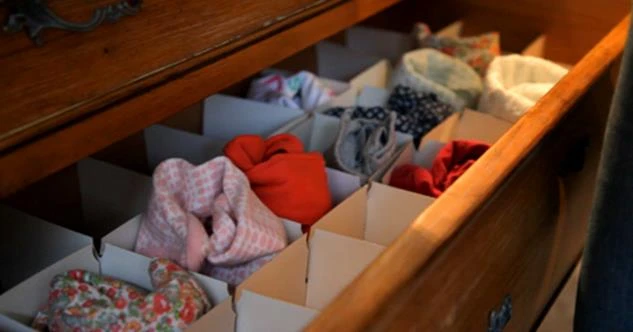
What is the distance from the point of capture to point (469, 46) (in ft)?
4.84

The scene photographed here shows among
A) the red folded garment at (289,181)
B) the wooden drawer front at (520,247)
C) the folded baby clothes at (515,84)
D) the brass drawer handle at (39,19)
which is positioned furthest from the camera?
the folded baby clothes at (515,84)

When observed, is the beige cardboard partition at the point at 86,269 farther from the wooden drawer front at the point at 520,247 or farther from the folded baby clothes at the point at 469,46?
the folded baby clothes at the point at 469,46

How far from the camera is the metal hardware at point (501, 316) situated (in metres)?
0.88

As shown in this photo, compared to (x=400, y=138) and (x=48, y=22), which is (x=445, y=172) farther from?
(x=48, y=22)

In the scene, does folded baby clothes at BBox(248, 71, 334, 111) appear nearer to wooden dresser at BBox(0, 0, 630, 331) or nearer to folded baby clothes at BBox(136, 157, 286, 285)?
wooden dresser at BBox(0, 0, 630, 331)

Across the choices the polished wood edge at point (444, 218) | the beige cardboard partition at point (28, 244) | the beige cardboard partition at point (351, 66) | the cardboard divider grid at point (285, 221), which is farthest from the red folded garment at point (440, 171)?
the beige cardboard partition at point (28, 244)

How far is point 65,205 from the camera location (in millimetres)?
1068

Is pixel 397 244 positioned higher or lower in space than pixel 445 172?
higher

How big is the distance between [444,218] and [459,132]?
523 millimetres

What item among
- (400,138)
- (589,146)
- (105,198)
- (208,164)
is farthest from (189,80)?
(589,146)

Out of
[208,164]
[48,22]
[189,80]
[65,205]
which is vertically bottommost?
[65,205]

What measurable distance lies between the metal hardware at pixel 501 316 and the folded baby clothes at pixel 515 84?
367mm

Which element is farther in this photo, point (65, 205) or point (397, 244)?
point (65, 205)

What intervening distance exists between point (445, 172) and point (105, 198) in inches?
16.9
